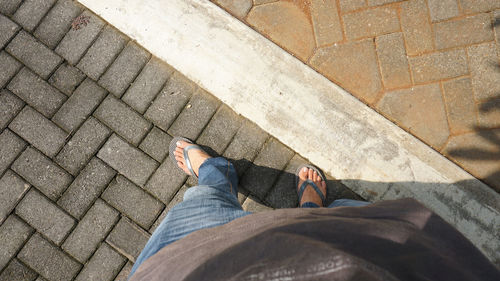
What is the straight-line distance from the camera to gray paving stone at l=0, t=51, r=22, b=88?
2832 mm

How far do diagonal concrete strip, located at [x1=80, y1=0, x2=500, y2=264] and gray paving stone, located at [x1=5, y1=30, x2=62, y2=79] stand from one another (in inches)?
21.3

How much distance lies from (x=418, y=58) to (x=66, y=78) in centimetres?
286

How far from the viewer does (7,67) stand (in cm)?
285

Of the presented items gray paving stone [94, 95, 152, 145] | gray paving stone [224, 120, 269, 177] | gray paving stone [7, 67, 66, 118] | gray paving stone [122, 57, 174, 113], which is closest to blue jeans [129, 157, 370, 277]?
gray paving stone [224, 120, 269, 177]

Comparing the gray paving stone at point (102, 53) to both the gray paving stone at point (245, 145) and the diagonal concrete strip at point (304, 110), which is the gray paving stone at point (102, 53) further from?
the gray paving stone at point (245, 145)

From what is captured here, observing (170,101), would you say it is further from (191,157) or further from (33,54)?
(33,54)

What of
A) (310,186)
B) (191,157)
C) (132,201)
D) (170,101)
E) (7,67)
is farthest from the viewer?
(7,67)

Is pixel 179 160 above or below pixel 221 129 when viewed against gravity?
below

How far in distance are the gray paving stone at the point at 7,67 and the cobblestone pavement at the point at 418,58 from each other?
6.74 ft

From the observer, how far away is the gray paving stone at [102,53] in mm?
2811

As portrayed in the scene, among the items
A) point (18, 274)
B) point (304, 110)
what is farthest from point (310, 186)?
point (18, 274)

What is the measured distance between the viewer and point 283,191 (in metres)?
2.60

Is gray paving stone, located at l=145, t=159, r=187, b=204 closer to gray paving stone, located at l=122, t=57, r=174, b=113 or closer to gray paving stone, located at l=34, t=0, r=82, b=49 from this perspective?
gray paving stone, located at l=122, t=57, r=174, b=113

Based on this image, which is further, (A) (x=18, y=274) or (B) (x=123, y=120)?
(B) (x=123, y=120)
